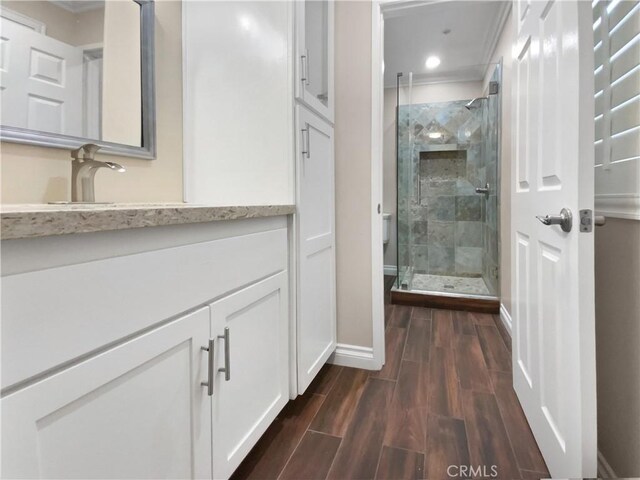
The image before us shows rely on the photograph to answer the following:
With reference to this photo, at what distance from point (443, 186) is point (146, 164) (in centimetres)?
298

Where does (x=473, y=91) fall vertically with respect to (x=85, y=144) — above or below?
above

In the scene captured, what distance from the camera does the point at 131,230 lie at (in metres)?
0.63

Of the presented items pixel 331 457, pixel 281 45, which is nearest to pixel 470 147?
pixel 281 45

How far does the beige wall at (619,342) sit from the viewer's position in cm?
90

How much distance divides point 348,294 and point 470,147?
7.79ft

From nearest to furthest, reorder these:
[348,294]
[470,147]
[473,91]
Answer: [348,294] < [470,147] < [473,91]

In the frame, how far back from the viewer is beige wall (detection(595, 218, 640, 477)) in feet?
2.94

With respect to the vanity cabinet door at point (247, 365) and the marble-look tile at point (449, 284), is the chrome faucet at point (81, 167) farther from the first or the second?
the marble-look tile at point (449, 284)

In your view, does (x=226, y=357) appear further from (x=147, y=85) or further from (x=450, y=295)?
(x=450, y=295)

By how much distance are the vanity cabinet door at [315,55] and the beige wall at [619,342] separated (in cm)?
118

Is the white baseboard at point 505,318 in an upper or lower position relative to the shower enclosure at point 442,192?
lower

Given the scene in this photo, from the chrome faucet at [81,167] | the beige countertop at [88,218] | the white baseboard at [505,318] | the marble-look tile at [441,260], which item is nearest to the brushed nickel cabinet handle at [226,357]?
the beige countertop at [88,218]

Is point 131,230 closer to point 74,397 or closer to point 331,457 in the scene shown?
point 74,397

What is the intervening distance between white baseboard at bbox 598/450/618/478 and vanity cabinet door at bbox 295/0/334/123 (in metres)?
1.61
